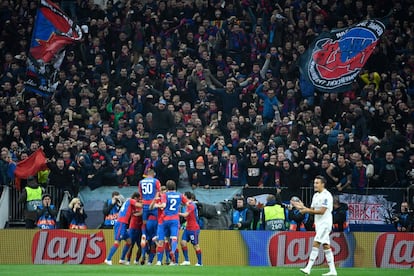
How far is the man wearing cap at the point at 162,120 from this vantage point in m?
30.1

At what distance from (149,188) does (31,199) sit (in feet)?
15.0

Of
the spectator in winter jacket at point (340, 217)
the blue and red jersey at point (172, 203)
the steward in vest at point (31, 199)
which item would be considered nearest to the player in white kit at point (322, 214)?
the blue and red jersey at point (172, 203)

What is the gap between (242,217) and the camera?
91.5ft

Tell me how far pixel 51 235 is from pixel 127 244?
3157 millimetres

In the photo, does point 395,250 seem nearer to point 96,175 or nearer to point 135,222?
point 135,222

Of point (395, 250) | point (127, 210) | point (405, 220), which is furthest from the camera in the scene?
point (405, 220)

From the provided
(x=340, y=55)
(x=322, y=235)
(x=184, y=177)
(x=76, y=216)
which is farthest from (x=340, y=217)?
(x=76, y=216)

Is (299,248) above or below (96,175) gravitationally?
below

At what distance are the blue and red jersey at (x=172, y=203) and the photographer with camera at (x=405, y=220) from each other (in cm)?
611

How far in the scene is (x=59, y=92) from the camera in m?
32.2

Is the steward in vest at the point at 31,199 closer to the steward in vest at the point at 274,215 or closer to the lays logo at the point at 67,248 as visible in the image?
the lays logo at the point at 67,248

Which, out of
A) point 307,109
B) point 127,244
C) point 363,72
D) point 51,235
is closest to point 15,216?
point 51,235

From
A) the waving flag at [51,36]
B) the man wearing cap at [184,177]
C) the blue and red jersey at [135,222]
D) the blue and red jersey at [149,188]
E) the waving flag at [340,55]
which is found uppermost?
the waving flag at [51,36]

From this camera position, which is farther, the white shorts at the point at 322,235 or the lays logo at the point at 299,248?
the lays logo at the point at 299,248
